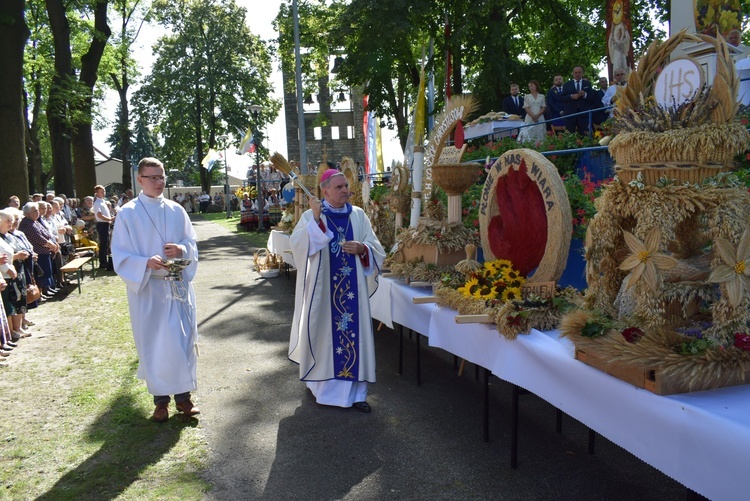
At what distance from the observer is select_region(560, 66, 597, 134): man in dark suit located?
981 cm

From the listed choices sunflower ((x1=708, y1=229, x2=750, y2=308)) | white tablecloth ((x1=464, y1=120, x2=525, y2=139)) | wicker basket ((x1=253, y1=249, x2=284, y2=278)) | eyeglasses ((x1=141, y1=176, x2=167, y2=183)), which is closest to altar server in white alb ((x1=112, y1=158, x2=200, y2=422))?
eyeglasses ((x1=141, y1=176, x2=167, y2=183))

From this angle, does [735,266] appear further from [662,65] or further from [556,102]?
[556,102]

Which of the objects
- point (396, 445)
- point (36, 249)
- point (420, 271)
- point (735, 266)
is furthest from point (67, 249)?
point (735, 266)

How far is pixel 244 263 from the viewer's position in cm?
1573

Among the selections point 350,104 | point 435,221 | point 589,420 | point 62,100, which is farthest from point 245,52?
point 589,420

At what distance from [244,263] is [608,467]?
506 inches

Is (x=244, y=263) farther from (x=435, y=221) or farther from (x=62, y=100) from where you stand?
(x=435, y=221)

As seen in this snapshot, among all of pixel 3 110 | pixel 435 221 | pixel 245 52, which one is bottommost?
pixel 435 221

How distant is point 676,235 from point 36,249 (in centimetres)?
1024

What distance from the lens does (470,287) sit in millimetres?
4211

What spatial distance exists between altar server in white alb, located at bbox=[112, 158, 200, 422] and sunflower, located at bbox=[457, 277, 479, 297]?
2226 millimetres

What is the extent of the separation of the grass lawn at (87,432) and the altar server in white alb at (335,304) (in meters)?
1.12

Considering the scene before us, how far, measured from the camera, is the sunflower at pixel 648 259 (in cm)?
257

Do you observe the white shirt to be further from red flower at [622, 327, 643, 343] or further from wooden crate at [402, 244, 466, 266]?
red flower at [622, 327, 643, 343]
